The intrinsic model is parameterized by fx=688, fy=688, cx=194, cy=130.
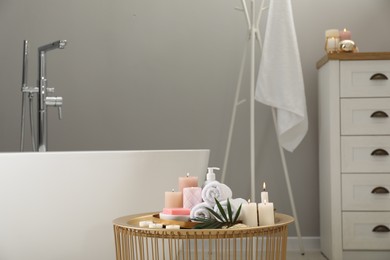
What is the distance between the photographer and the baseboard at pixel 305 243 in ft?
13.3

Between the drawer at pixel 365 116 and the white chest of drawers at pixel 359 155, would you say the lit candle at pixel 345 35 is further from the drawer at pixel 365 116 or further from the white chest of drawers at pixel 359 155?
the drawer at pixel 365 116

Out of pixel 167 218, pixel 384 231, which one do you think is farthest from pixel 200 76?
pixel 167 218

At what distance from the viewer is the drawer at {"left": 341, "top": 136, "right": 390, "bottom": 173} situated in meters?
3.54

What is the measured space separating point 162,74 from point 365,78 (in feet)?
4.12

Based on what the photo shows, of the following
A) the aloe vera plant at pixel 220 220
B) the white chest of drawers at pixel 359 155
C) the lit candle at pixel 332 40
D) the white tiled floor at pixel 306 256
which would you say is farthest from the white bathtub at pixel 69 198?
the lit candle at pixel 332 40

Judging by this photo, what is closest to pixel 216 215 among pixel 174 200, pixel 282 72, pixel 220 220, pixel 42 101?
pixel 220 220

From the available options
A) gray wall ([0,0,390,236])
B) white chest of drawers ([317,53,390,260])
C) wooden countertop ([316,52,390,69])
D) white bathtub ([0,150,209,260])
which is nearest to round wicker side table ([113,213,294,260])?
white bathtub ([0,150,209,260])

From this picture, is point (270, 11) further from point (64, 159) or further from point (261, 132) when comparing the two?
point (64, 159)

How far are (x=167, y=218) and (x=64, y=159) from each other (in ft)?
2.71

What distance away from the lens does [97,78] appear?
4.21 m

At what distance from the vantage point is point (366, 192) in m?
3.55

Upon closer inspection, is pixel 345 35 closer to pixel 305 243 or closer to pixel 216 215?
pixel 305 243

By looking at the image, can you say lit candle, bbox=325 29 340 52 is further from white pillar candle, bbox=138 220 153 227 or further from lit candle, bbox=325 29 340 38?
white pillar candle, bbox=138 220 153 227

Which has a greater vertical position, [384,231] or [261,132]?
[261,132]
